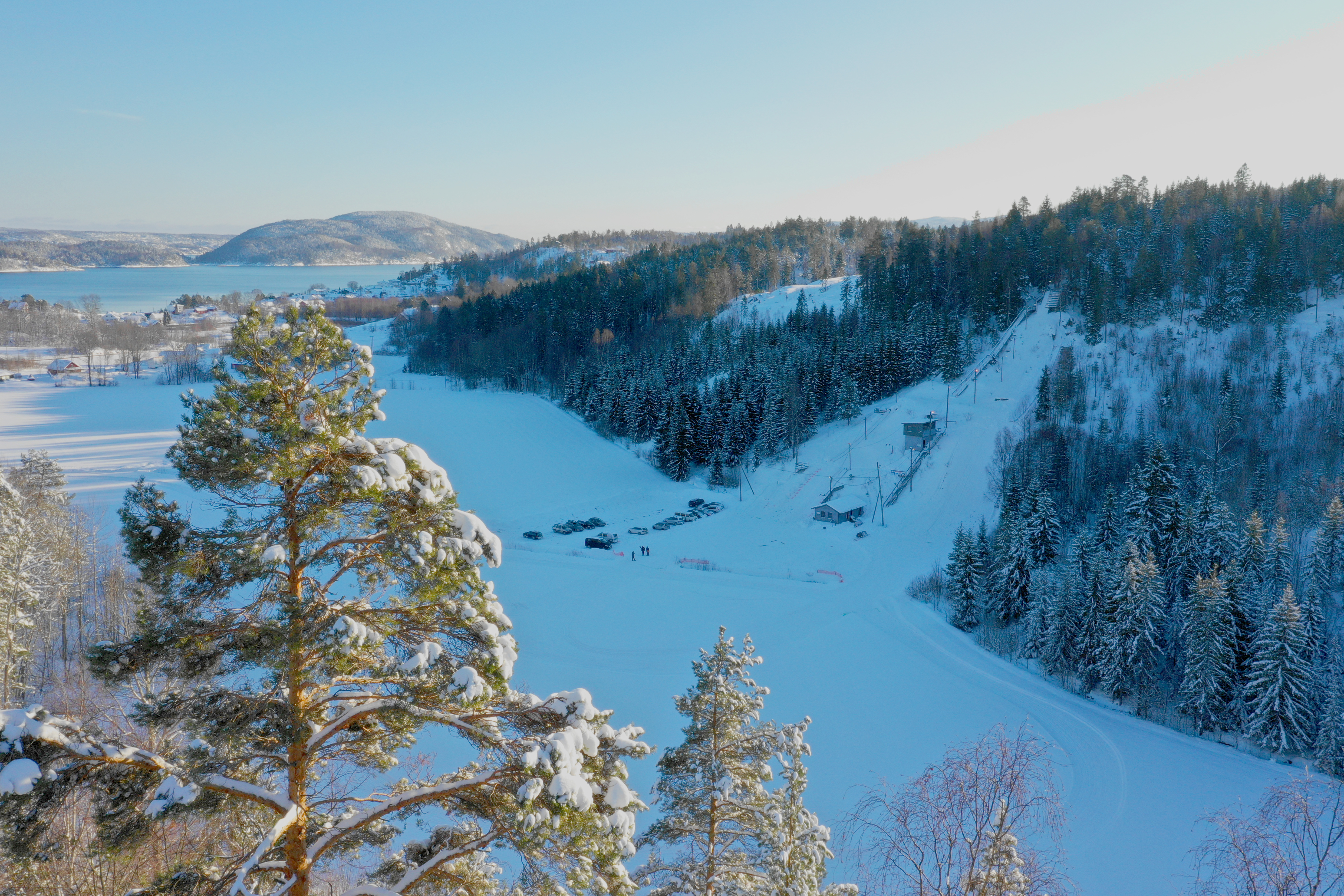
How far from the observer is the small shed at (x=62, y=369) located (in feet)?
283

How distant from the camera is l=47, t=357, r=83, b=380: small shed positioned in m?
86.4

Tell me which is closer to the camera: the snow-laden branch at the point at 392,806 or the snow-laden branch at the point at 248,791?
the snow-laden branch at the point at 248,791

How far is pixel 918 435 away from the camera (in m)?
57.2

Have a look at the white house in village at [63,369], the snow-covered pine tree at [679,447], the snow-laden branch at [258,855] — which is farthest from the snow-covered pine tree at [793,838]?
the white house in village at [63,369]

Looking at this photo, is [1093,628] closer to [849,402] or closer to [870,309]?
[849,402]

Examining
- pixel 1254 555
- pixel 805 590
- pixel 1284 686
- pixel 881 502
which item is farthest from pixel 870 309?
pixel 1284 686

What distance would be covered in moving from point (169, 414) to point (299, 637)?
8067 cm

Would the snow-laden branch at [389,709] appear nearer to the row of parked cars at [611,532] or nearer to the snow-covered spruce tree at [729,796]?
the snow-covered spruce tree at [729,796]

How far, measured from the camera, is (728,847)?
336 inches

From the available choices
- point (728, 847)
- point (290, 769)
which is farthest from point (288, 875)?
point (728, 847)

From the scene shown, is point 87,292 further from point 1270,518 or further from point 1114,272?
point 1270,518

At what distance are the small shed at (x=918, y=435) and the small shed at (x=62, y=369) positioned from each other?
97011mm

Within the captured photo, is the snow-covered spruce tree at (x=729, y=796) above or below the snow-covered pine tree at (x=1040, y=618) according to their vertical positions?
above

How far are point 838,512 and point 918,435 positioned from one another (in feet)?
39.6
